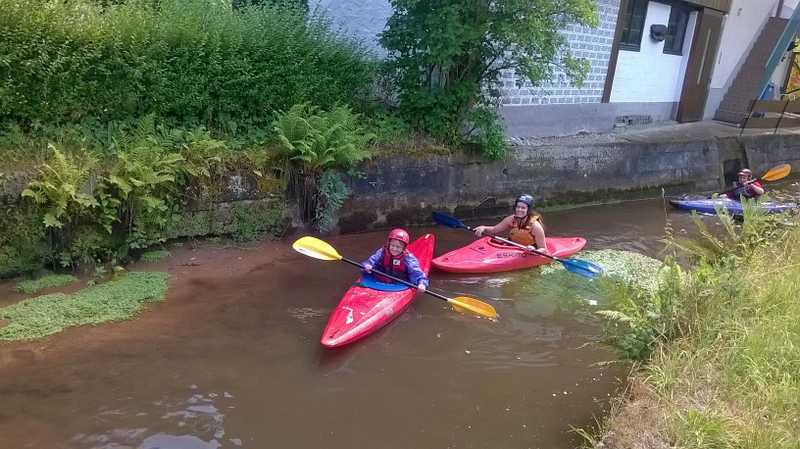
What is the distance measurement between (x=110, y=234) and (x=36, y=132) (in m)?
1.37

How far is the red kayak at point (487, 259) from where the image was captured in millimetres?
7781

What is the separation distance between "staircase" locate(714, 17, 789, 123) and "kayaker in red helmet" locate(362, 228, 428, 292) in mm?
14813

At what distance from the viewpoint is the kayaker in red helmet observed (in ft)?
22.1

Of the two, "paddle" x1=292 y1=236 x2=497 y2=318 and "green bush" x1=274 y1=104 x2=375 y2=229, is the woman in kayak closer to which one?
"paddle" x1=292 y1=236 x2=497 y2=318

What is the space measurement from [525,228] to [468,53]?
293 cm

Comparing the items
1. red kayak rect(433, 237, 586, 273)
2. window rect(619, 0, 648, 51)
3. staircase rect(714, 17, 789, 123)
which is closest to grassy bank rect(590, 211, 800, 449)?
red kayak rect(433, 237, 586, 273)

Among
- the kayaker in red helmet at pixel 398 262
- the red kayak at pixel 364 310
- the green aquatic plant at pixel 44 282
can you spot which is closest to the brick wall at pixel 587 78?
the kayaker in red helmet at pixel 398 262

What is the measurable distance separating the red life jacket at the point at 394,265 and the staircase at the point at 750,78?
14820mm

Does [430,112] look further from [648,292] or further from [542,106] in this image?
[648,292]

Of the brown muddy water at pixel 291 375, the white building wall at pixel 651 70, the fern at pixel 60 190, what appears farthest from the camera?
the white building wall at pixel 651 70

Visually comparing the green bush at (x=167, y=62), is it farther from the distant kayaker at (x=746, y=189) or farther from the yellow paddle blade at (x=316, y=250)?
the distant kayaker at (x=746, y=189)

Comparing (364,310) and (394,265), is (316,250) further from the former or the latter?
(364,310)

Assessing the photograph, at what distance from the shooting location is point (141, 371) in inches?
197

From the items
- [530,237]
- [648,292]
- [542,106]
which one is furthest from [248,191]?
[542,106]
